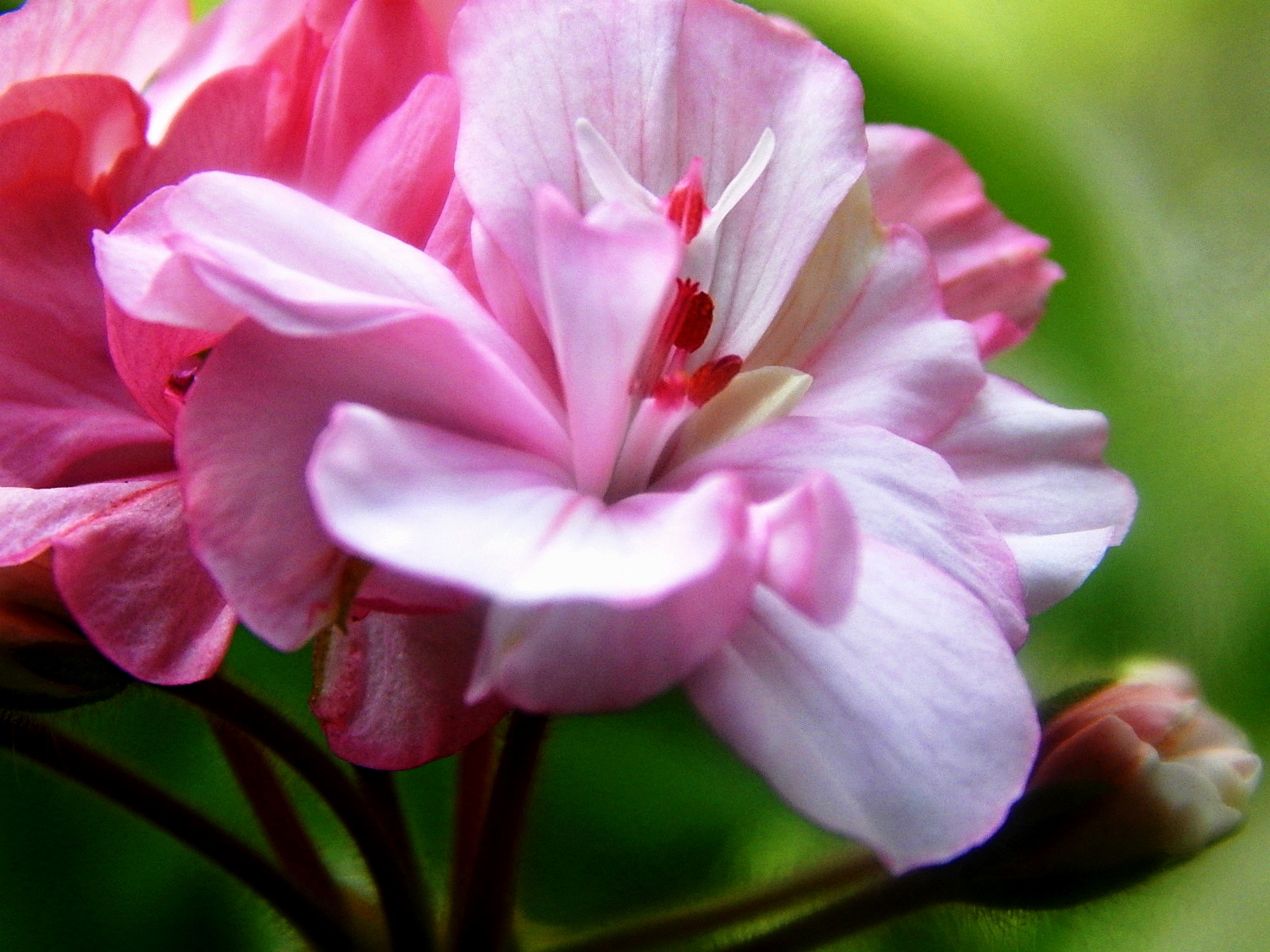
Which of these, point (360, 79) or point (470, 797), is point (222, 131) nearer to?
point (360, 79)

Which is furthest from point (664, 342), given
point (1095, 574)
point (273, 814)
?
point (1095, 574)

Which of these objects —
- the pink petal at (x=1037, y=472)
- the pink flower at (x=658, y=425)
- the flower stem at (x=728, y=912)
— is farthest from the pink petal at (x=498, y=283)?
the flower stem at (x=728, y=912)

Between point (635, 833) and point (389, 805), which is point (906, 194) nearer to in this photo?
point (389, 805)

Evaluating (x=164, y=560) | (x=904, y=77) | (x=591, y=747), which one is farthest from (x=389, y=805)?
Answer: (x=904, y=77)

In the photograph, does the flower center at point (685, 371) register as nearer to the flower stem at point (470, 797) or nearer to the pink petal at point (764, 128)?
the pink petal at point (764, 128)

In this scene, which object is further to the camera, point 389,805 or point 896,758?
point 389,805

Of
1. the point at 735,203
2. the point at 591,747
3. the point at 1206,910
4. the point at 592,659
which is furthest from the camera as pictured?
the point at 591,747

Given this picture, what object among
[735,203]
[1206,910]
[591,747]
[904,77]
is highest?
[735,203]
